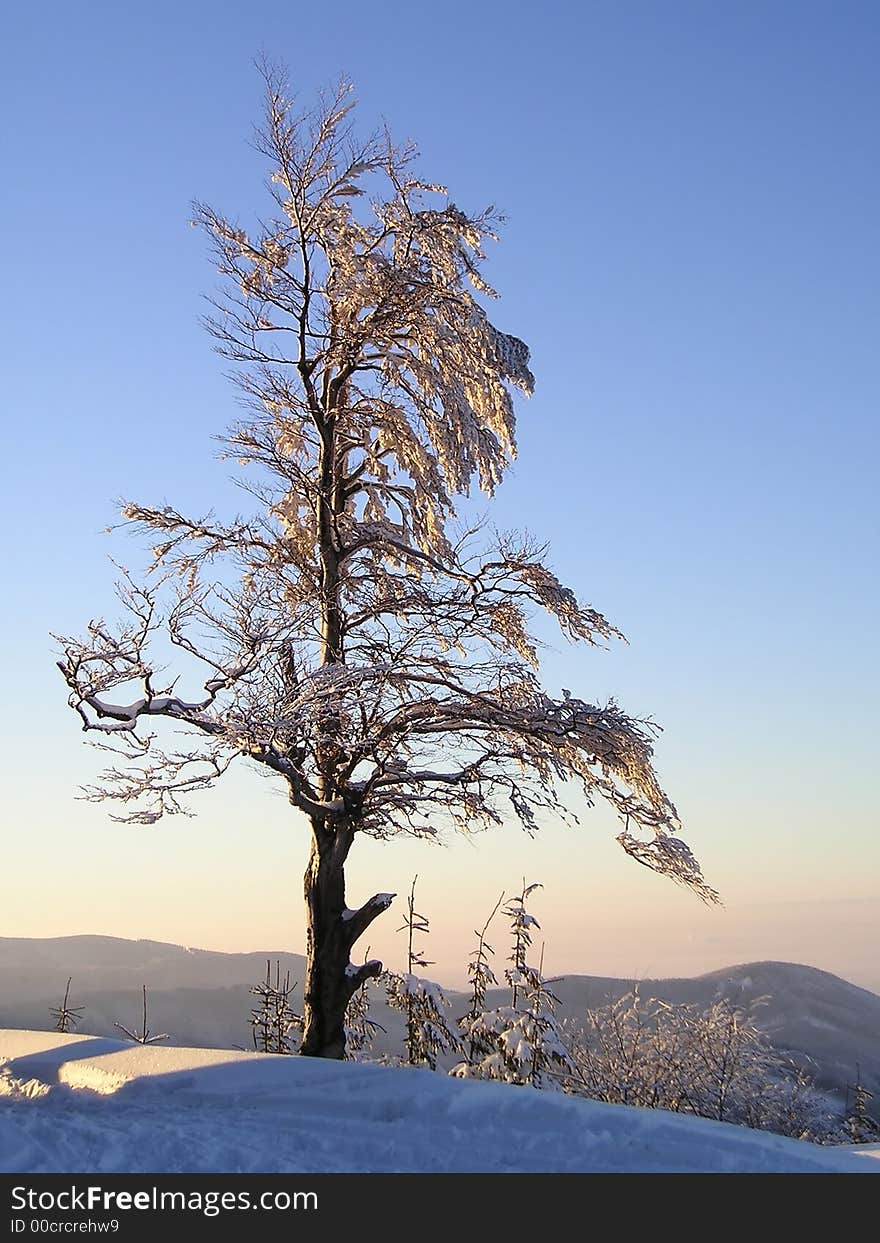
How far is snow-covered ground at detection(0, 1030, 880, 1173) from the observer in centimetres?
773

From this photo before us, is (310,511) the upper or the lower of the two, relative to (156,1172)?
upper

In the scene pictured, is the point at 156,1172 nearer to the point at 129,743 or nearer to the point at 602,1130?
the point at 602,1130

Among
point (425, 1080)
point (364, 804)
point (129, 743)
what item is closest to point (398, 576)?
point (364, 804)

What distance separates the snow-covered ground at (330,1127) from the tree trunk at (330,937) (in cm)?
432

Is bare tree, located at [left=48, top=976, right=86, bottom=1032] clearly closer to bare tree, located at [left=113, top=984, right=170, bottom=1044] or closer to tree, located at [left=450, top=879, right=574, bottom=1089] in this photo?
bare tree, located at [left=113, top=984, right=170, bottom=1044]

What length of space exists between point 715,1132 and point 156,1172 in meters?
Result: 4.09

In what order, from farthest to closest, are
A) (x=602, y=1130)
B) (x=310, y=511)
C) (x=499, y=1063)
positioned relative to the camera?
1. (x=310, y=511)
2. (x=499, y=1063)
3. (x=602, y=1130)

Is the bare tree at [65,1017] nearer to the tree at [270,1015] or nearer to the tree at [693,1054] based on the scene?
the tree at [270,1015]

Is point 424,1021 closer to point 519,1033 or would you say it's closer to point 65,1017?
point 519,1033

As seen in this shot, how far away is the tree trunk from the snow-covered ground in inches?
170

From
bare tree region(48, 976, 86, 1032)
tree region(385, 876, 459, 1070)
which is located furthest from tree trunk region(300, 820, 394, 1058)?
bare tree region(48, 976, 86, 1032)

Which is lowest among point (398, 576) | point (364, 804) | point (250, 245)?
point (364, 804)

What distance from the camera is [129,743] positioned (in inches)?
552

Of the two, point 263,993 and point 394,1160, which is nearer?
point 394,1160
